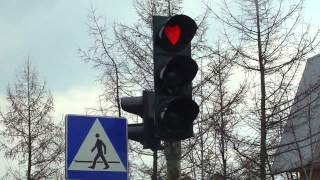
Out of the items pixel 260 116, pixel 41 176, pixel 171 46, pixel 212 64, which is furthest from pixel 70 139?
pixel 41 176

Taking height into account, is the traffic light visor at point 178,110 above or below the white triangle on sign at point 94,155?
above

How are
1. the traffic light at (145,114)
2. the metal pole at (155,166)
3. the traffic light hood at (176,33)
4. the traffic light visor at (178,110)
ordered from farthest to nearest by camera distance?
the metal pole at (155,166) → the traffic light at (145,114) → the traffic light hood at (176,33) → the traffic light visor at (178,110)

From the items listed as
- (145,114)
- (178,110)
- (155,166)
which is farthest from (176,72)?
(155,166)

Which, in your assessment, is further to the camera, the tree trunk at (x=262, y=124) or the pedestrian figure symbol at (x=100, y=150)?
the tree trunk at (x=262, y=124)

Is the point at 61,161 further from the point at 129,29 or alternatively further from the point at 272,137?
the point at 272,137

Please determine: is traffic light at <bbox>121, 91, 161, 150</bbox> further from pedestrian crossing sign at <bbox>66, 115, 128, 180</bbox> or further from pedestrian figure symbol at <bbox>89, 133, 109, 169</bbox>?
pedestrian figure symbol at <bbox>89, 133, 109, 169</bbox>

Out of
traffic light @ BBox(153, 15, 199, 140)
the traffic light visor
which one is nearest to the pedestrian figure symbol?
traffic light @ BBox(153, 15, 199, 140)

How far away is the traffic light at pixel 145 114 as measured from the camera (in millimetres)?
6426

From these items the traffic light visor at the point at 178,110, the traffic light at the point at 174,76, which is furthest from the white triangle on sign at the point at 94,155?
the traffic light visor at the point at 178,110

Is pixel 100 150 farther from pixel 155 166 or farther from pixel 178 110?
pixel 155 166

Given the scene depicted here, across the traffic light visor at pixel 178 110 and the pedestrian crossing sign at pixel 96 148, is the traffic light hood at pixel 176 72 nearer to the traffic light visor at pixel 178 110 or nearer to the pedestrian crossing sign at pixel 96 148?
the traffic light visor at pixel 178 110

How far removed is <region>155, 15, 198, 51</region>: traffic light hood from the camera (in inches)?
246

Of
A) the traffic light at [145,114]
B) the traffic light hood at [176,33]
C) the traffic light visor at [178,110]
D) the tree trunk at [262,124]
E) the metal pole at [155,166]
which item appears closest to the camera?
the traffic light visor at [178,110]

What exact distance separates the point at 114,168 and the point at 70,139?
584 mm
